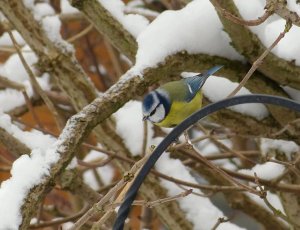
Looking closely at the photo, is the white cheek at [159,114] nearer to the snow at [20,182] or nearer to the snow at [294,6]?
the snow at [20,182]

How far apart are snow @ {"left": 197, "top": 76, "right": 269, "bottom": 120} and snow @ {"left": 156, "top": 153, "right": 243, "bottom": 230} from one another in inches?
10.3

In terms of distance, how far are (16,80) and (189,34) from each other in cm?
109

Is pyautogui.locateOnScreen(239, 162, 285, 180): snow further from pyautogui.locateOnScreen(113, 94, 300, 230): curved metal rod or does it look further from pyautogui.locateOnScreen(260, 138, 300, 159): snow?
pyautogui.locateOnScreen(113, 94, 300, 230): curved metal rod

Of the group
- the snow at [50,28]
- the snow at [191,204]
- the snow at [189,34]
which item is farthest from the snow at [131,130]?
the snow at [189,34]

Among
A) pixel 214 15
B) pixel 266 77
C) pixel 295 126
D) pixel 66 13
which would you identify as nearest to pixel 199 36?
pixel 214 15

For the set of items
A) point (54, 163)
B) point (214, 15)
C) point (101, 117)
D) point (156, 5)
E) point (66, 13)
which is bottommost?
point (54, 163)

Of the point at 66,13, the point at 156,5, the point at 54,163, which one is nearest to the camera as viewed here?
the point at 54,163

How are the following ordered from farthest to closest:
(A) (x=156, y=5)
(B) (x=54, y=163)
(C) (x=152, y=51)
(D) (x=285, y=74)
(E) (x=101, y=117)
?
(A) (x=156, y=5)
(D) (x=285, y=74)
(C) (x=152, y=51)
(E) (x=101, y=117)
(B) (x=54, y=163)

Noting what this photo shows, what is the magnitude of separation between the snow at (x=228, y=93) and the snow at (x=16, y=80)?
0.83 metres

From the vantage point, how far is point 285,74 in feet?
4.62

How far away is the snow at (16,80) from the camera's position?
2.16 metres

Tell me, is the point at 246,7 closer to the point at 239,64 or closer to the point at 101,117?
the point at 239,64

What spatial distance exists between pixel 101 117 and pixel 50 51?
0.52 meters

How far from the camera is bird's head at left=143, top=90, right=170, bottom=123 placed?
1.15 m
